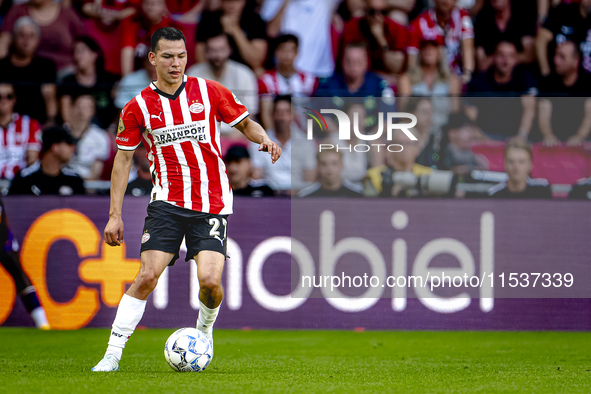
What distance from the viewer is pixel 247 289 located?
7816mm

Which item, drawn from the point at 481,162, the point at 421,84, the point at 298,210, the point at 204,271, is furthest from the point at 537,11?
the point at 204,271

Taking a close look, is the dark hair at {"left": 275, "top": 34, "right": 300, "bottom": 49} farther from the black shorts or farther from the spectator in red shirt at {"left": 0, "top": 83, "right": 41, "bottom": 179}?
the black shorts

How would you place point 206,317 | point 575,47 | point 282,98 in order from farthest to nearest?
point 575,47
point 282,98
point 206,317

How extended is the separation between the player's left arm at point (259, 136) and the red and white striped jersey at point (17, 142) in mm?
3588

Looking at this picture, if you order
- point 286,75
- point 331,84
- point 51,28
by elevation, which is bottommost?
point 331,84

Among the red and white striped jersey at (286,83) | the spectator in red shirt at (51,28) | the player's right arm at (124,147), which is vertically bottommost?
the player's right arm at (124,147)

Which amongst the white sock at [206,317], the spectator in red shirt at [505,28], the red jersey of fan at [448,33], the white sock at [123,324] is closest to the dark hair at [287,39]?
the red jersey of fan at [448,33]

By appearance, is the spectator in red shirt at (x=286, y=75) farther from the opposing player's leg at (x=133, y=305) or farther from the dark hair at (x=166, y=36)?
the opposing player's leg at (x=133, y=305)

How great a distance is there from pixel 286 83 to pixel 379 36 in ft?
4.46

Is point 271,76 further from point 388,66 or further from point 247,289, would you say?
point 247,289

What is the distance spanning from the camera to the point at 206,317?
5.08 meters

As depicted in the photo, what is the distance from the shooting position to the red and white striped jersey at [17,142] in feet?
25.8

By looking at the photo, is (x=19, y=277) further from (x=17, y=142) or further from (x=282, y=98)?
(x=282, y=98)

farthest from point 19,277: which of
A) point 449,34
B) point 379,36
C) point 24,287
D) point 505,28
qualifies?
point 505,28
